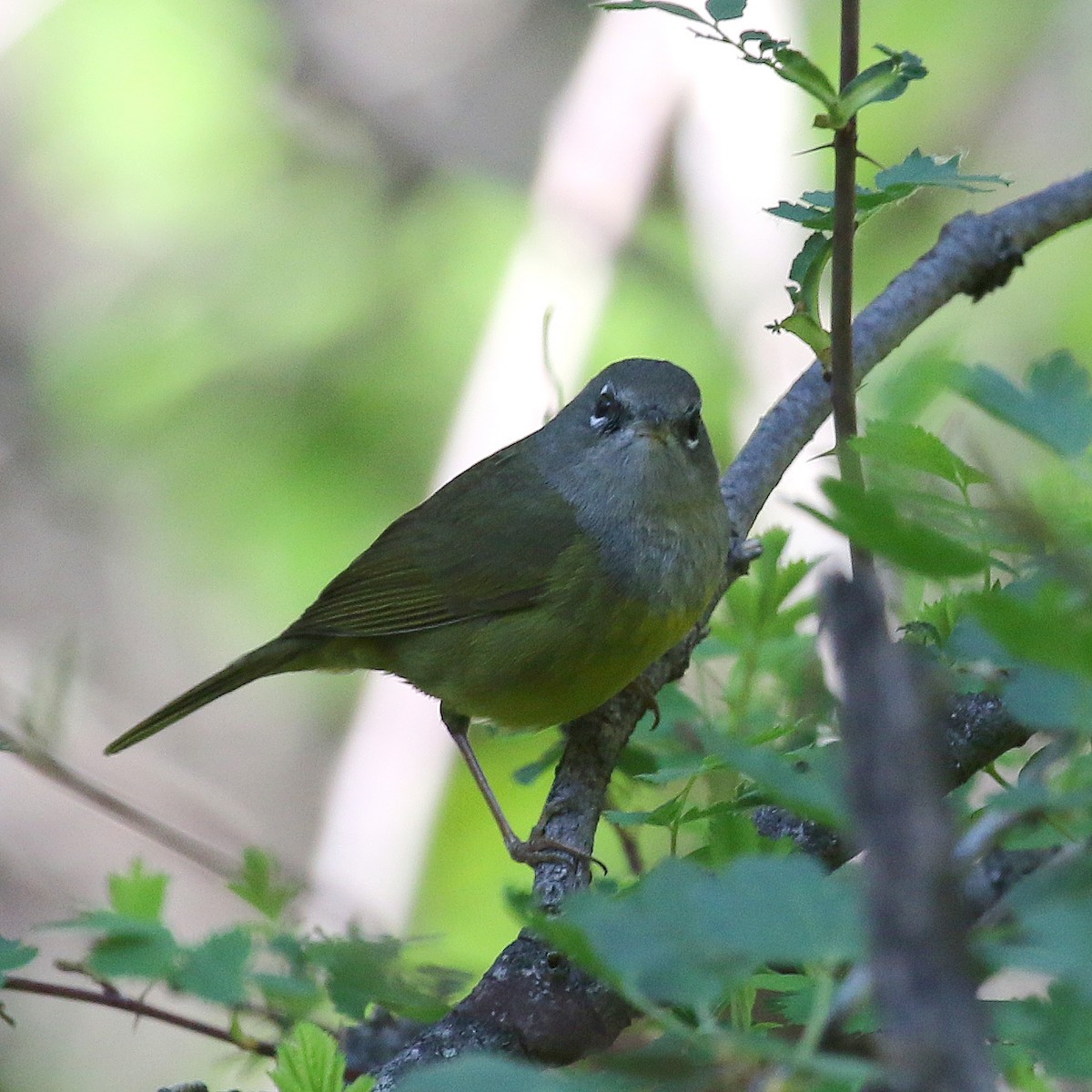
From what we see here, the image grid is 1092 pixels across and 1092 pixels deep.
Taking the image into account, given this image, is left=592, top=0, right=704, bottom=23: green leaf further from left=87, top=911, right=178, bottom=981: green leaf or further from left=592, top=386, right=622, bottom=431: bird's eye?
left=592, top=386, right=622, bottom=431: bird's eye

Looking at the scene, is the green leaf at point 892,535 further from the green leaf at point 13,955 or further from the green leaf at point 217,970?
the green leaf at point 13,955

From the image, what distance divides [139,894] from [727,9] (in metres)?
1.54

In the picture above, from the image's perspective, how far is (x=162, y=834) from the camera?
97.7 inches

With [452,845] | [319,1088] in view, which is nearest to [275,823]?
[452,845]

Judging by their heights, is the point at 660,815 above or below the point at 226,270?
below

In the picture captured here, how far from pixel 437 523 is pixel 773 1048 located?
373 centimetres

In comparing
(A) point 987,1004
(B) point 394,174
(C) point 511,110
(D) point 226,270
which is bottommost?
(A) point 987,1004

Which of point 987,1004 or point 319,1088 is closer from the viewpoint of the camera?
point 987,1004

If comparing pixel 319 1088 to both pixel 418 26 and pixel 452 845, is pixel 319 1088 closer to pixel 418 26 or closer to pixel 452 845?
pixel 452 845

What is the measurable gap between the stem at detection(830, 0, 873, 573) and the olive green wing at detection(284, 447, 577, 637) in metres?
2.05

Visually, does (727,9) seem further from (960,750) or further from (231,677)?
(231,677)

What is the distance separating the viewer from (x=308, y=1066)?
160 centimetres

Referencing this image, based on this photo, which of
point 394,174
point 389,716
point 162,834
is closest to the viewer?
point 162,834

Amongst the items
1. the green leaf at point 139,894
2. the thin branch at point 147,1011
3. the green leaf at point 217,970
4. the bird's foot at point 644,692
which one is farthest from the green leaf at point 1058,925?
the bird's foot at point 644,692
